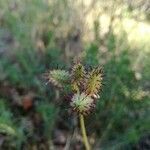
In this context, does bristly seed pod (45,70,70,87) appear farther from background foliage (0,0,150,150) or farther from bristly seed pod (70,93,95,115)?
background foliage (0,0,150,150)

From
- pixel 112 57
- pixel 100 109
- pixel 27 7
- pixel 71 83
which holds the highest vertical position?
pixel 27 7

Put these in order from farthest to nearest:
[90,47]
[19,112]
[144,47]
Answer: [19,112] < [144,47] < [90,47]

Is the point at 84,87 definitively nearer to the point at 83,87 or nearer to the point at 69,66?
the point at 83,87

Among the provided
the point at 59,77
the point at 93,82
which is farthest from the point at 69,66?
the point at 93,82

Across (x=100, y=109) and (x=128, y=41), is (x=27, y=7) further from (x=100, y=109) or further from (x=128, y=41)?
(x=100, y=109)

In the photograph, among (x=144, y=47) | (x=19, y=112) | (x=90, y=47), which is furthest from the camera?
(x=19, y=112)

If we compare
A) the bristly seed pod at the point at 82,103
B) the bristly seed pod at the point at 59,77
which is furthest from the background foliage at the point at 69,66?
the bristly seed pod at the point at 82,103

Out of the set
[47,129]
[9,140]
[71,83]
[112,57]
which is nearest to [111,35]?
[112,57]
